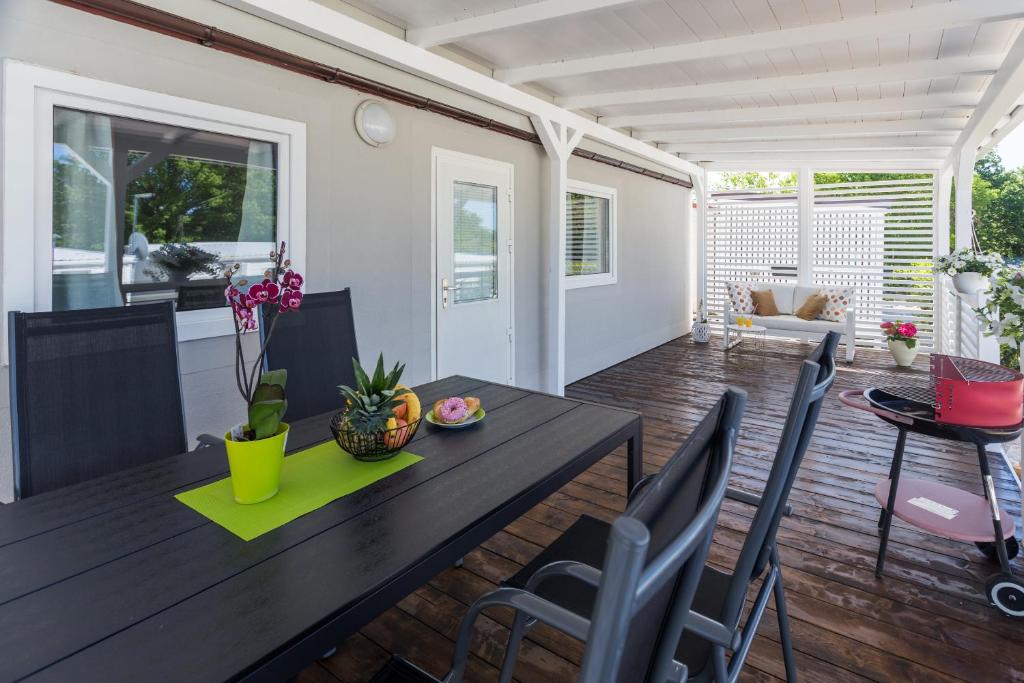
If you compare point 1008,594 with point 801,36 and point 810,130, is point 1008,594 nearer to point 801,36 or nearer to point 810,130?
point 801,36

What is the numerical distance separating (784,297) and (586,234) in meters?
3.26

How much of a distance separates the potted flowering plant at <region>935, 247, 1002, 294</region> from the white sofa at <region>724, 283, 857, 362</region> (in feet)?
6.52

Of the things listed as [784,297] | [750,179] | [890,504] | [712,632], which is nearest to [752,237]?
[784,297]

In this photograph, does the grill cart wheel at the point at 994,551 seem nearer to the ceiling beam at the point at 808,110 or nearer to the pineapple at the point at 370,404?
the pineapple at the point at 370,404

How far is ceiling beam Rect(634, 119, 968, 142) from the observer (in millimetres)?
5365

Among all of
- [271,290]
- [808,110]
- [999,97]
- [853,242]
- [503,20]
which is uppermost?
[808,110]

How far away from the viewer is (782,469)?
3.55ft

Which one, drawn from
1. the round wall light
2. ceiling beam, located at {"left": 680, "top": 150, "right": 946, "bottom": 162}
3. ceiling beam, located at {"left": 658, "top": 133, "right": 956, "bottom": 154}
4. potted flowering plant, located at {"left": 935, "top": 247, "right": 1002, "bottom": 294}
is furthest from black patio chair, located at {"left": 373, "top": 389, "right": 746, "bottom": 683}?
ceiling beam, located at {"left": 680, "top": 150, "right": 946, "bottom": 162}

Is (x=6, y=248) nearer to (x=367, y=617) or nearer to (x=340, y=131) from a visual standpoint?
(x=340, y=131)

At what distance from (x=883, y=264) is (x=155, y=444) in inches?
319

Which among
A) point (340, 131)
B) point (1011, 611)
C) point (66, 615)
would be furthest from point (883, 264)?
point (66, 615)

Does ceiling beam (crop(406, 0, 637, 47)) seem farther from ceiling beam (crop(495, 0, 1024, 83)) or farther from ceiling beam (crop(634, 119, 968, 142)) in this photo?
ceiling beam (crop(634, 119, 968, 142))

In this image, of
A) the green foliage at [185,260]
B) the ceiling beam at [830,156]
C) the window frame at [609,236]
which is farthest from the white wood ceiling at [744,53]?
the green foliage at [185,260]

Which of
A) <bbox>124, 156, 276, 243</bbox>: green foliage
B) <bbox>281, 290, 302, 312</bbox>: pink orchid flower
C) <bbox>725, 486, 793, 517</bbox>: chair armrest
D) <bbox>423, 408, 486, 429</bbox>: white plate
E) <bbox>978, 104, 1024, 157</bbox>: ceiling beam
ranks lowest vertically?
<bbox>725, 486, 793, 517</bbox>: chair armrest
